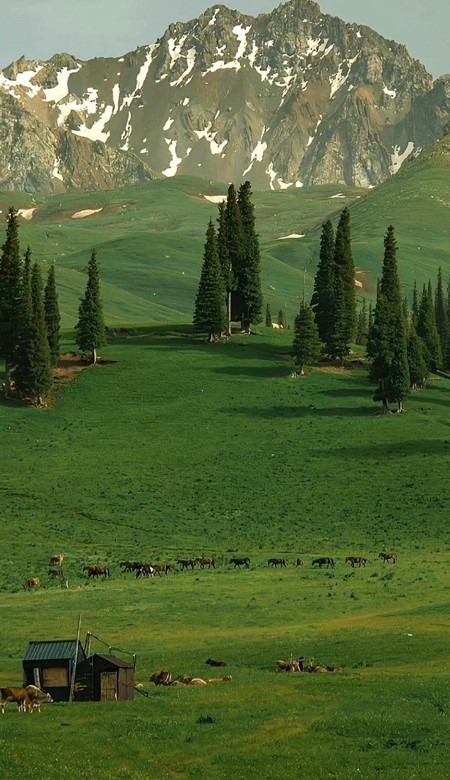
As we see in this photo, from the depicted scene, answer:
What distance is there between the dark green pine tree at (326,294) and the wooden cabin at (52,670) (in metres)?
108

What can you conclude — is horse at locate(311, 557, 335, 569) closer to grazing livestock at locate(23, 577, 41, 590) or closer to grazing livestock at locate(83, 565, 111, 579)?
grazing livestock at locate(83, 565, 111, 579)

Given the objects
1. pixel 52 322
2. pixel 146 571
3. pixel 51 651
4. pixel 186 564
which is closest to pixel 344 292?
pixel 52 322

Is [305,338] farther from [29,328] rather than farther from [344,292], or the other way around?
[29,328]

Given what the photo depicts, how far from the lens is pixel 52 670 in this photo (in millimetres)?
44312

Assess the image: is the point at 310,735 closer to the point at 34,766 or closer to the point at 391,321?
the point at 34,766

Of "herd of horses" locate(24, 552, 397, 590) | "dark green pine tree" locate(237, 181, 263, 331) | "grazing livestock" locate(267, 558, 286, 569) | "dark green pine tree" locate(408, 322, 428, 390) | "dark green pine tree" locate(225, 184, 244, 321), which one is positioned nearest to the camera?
"herd of horses" locate(24, 552, 397, 590)

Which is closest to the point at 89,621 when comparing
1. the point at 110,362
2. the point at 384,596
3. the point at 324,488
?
the point at 384,596

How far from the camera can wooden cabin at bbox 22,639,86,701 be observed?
44.2m

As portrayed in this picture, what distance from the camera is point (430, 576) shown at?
7406 centimetres

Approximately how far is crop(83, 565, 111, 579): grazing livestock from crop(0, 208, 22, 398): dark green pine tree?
193ft

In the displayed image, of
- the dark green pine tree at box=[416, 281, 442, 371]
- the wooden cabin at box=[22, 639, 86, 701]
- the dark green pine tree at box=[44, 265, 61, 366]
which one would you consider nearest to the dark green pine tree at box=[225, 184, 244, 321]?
the dark green pine tree at box=[44, 265, 61, 366]

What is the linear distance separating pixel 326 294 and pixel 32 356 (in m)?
39.0

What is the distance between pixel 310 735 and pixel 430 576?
123 ft

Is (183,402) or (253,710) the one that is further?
(183,402)
